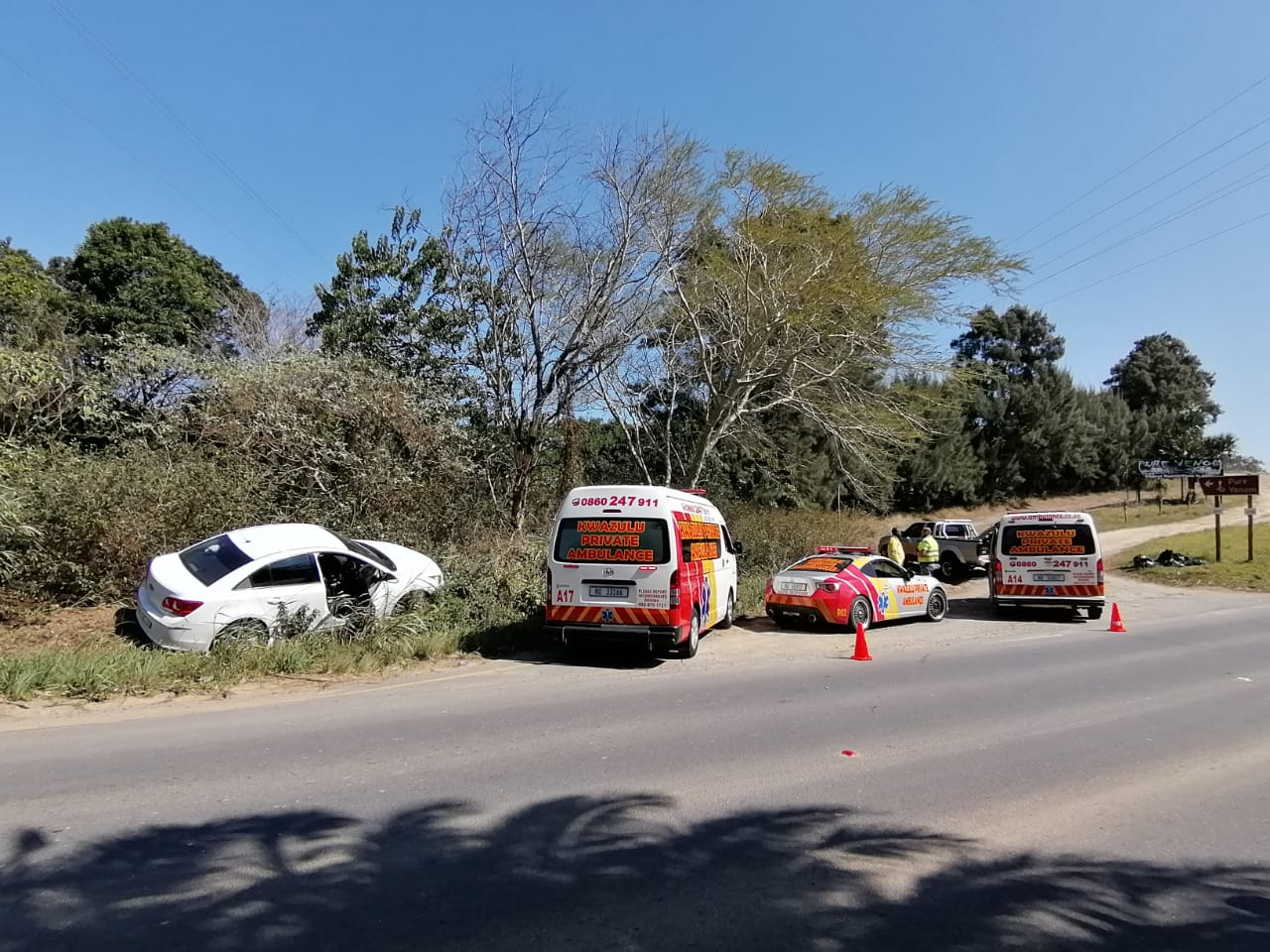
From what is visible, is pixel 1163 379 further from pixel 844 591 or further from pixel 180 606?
pixel 180 606

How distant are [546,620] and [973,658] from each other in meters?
5.99

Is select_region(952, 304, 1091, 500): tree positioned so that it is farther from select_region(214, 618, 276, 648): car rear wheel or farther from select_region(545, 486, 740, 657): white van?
select_region(214, 618, 276, 648): car rear wheel

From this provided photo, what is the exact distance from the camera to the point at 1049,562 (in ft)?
50.1

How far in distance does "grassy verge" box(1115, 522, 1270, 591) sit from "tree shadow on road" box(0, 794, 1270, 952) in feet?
69.0

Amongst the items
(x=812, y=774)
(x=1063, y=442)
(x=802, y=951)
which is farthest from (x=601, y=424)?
(x=1063, y=442)

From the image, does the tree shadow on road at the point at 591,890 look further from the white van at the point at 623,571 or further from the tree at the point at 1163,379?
the tree at the point at 1163,379

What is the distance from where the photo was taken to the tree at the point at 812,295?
59.8ft

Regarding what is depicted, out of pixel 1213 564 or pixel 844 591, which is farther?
pixel 1213 564

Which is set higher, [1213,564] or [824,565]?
[824,565]

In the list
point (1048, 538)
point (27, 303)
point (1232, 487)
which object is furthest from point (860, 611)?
point (27, 303)

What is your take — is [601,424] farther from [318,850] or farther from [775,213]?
[318,850]

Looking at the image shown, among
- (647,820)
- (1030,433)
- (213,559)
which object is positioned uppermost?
(1030,433)

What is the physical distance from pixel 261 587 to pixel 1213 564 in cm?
2534

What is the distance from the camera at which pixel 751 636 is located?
12.8 m
